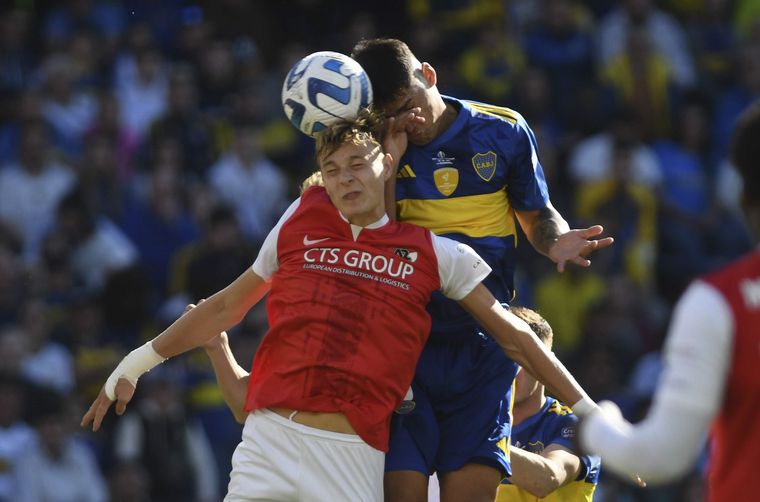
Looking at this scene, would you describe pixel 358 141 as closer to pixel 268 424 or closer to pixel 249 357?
pixel 268 424

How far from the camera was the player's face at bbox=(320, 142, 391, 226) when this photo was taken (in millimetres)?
5609

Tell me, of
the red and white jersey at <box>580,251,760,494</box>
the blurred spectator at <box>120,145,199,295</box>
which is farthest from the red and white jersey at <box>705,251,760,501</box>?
the blurred spectator at <box>120,145,199,295</box>

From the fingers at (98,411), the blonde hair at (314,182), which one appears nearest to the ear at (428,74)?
the blonde hair at (314,182)

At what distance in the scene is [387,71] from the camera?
19.5ft

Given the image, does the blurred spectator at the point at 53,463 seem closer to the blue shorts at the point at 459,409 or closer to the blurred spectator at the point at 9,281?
the blurred spectator at the point at 9,281

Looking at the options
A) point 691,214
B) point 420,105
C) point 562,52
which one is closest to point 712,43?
point 562,52

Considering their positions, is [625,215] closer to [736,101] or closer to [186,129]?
[736,101]

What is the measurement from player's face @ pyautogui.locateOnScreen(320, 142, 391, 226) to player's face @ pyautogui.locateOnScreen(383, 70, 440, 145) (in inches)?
12.5

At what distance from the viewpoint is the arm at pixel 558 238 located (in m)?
5.95

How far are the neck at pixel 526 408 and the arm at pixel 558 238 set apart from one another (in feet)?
2.88

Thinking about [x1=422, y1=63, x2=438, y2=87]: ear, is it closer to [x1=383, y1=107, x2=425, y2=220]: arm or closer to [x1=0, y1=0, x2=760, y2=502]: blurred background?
[x1=383, y1=107, x2=425, y2=220]: arm

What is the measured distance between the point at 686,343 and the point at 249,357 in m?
7.46

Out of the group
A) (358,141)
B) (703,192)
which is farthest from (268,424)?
(703,192)

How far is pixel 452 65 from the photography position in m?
13.6
